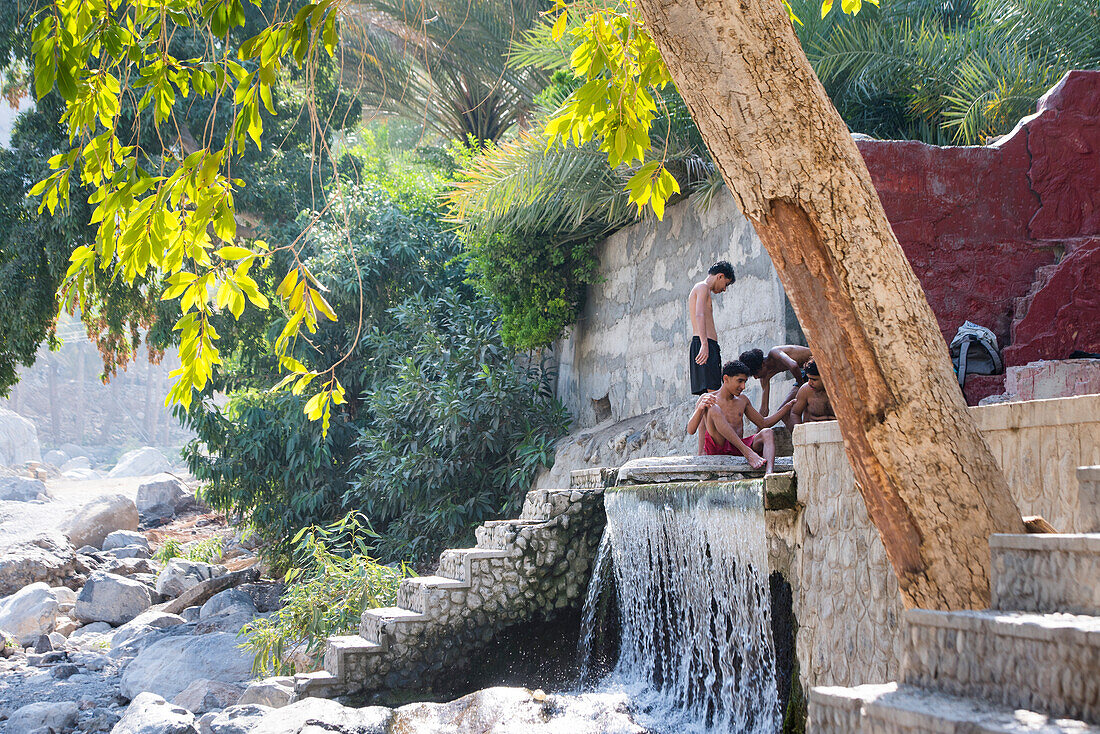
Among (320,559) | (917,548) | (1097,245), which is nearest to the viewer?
(917,548)

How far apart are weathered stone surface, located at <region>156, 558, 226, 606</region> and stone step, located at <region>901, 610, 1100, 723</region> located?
12159 millimetres

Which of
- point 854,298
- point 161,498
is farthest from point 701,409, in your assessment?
point 161,498

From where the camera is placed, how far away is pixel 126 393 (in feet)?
163

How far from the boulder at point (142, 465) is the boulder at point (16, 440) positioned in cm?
618

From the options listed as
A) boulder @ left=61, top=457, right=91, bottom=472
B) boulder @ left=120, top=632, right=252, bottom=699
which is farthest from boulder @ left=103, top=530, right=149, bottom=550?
boulder @ left=61, top=457, right=91, bottom=472

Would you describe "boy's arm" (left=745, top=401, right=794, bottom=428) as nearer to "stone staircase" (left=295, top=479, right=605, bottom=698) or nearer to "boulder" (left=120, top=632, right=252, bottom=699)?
"stone staircase" (left=295, top=479, right=605, bottom=698)

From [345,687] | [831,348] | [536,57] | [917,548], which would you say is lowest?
[345,687]

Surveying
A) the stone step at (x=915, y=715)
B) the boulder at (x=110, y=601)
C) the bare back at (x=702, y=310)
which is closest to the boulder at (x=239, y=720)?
the bare back at (x=702, y=310)

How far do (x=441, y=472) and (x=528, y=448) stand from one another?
111cm

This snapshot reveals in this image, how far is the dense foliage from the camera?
10797 mm

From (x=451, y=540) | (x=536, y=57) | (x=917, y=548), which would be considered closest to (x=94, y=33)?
(x=917, y=548)

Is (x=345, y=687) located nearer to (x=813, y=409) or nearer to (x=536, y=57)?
(x=813, y=409)

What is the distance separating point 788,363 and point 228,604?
26.1 ft

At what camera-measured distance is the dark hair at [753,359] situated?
6.69 meters
